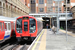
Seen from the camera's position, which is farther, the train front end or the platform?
the train front end

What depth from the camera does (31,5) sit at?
5391 centimetres

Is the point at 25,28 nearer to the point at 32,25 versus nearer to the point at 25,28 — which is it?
the point at 25,28

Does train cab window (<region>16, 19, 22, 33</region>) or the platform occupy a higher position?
train cab window (<region>16, 19, 22, 33</region>)

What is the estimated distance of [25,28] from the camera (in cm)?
1230

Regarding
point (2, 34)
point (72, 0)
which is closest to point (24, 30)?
point (2, 34)

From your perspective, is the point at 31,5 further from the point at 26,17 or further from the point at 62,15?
the point at 26,17

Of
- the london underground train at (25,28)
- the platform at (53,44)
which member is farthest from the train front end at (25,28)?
the platform at (53,44)

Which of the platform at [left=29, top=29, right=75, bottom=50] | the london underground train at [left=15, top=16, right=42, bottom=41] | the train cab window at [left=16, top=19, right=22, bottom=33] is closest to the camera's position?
the platform at [left=29, top=29, right=75, bottom=50]

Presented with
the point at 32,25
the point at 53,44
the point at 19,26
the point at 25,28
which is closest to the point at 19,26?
the point at 19,26

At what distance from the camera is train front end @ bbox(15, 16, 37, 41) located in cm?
1227

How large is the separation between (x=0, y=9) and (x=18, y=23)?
35.3ft

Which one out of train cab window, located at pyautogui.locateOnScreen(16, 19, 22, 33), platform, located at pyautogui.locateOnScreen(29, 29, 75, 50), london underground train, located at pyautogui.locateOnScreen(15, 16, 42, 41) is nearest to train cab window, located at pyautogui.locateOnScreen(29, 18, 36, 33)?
london underground train, located at pyautogui.locateOnScreen(15, 16, 42, 41)

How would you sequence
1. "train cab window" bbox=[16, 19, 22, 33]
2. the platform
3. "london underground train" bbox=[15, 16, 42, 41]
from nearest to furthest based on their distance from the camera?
the platform, "london underground train" bbox=[15, 16, 42, 41], "train cab window" bbox=[16, 19, 22, 33]

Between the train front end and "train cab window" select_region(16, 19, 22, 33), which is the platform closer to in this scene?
the train front end
